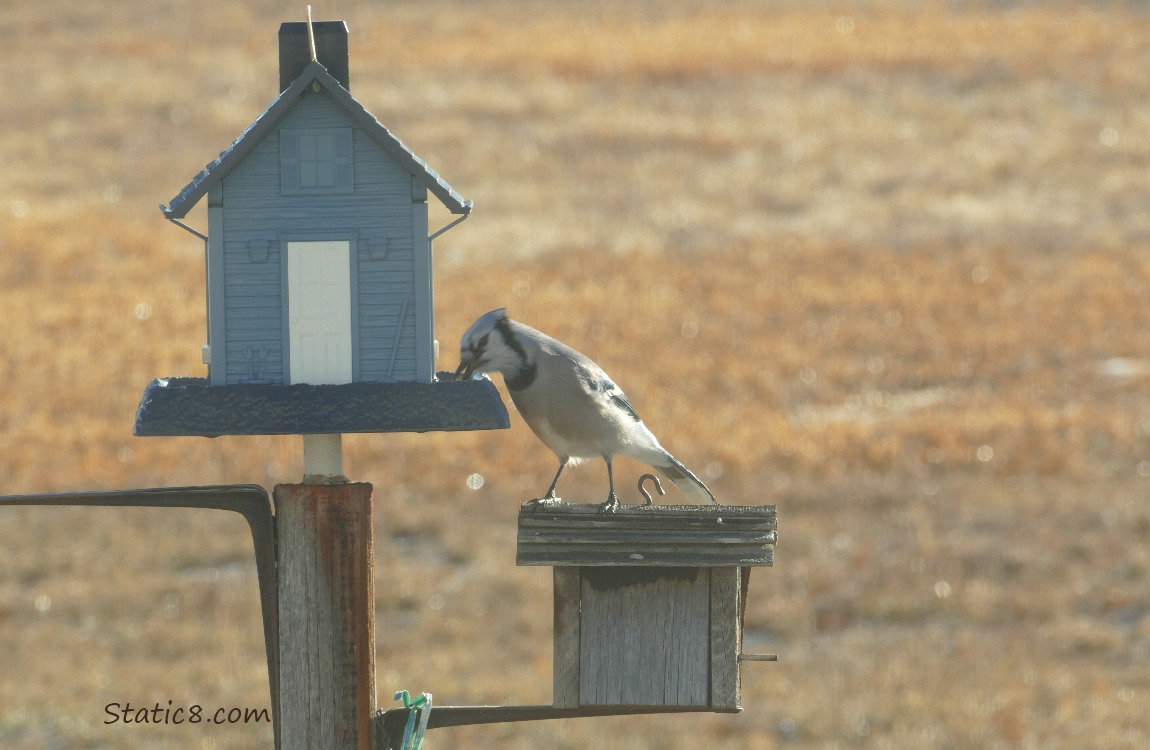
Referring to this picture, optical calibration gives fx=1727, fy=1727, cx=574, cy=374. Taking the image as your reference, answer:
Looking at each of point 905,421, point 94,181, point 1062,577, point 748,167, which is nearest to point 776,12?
point 748,167

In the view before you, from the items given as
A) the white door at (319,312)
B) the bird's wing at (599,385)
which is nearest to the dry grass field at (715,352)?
the bird's wing at (599,385)

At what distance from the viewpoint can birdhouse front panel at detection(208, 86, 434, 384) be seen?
13.5 feet

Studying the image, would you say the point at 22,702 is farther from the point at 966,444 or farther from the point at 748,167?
the point at 748,167

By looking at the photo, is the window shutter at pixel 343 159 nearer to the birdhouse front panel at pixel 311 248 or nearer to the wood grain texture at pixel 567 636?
the birdhouse front panel at pixel 311 248

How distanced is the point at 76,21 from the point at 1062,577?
44661 mm

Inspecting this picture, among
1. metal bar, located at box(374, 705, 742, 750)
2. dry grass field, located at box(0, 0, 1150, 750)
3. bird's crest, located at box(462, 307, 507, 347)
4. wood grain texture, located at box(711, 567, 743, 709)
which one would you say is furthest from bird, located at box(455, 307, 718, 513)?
dry grass field, located at box(0, 0, 1150, 750)

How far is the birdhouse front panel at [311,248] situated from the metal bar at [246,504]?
42cm

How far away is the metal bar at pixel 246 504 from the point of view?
12.0 ft

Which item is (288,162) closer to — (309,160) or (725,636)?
(309,160)

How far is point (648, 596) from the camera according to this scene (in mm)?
4320

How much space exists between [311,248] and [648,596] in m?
1.20

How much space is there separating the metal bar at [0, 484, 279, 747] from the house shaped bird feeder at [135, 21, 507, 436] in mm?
339

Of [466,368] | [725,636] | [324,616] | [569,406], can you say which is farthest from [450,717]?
[569,406]

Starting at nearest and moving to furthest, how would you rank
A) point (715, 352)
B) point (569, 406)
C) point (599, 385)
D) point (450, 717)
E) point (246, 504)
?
point (246, 504) < point (450, 717) < point (569, 406) < point (599, 385) < point (715, 352)
